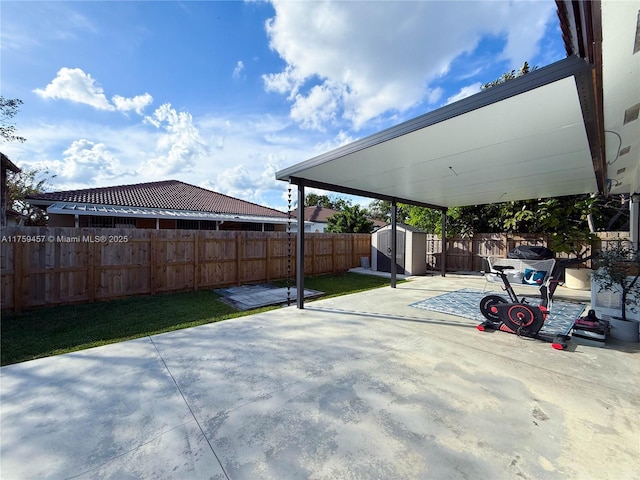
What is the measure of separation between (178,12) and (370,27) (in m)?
3.49

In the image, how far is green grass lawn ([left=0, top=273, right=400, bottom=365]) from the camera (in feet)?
11.7

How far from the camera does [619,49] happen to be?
1688 millimetres

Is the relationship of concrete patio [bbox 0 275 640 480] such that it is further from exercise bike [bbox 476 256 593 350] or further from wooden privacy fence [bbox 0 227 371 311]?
wooden privacy fence [bbox 0 227 371 311]

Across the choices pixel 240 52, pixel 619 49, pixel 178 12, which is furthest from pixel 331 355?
pixel 240 52

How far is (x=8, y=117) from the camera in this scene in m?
9.49

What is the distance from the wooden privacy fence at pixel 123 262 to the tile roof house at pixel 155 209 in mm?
4570

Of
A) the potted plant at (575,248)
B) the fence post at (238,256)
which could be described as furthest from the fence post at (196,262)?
the potted plant at (575,248)

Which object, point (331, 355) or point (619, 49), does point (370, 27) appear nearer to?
point (619, 49)

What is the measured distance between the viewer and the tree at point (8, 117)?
924 cm

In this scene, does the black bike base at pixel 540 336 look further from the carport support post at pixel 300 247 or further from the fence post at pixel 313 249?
the fence post at pixel 313 249

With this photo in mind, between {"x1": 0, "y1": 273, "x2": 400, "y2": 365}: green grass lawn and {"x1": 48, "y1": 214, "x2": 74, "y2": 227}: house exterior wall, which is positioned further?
{"x1": 48, "y1": 214, "x2": 74, "y2": 227}: house exterior wall

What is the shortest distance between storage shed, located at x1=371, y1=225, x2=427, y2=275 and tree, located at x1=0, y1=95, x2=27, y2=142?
1427cm

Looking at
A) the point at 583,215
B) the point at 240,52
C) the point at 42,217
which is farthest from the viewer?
the point at 42,217

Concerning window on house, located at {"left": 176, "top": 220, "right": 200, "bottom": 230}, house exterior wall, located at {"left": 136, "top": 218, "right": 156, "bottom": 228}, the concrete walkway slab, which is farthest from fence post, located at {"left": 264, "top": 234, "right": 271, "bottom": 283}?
house exterior wall, located at {"left": 136, "top": 218, "right": 156, "bottom": 228}
